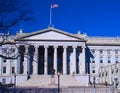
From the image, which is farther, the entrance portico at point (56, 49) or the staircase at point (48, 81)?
the entrance portico at point (56, 49)

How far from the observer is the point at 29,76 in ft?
285

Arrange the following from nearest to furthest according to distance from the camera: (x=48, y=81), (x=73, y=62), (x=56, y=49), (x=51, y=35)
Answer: (x=48, y=81) → (x=56, y=49) → (x=51, y=35) → (x=73, y=62)

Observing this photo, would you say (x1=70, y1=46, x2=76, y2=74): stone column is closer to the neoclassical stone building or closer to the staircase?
the neoclassical stone building

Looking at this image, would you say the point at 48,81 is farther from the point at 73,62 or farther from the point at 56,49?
the point at 73,62

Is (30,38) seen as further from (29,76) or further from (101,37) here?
(101,37)

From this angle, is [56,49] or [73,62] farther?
[73,62]

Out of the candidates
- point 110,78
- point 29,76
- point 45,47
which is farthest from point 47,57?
point 110,78

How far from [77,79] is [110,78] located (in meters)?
11.3

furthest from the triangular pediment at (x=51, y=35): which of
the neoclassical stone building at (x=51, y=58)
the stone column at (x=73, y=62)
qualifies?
the stone column at (x=73, y=62)

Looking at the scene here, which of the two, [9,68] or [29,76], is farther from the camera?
[9,68]

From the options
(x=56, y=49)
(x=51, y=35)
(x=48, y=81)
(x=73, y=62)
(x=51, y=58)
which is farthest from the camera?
(x=51, y=58)

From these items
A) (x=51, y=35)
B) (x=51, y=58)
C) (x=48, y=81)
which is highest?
(x=51, y=35)

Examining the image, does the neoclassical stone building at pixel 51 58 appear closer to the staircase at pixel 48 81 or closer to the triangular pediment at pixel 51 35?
the triangular pediment at pixel 51 35

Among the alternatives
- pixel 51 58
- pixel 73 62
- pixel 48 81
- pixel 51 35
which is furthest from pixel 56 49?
pixel 48 81
